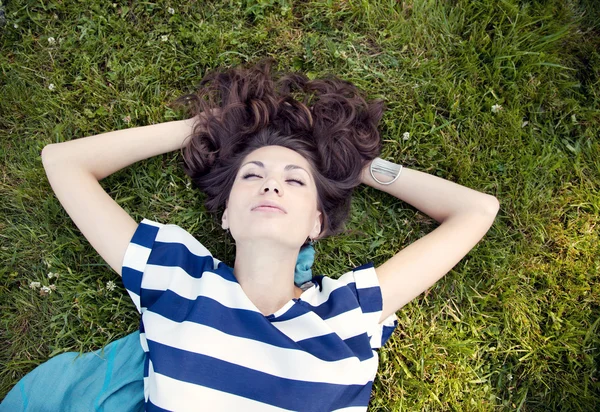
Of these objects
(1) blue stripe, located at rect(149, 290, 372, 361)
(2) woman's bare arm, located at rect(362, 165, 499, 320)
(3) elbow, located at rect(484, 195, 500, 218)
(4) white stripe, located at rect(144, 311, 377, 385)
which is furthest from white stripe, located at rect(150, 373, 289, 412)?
(3) elbow, located at rect(484, 195, 500, 218)

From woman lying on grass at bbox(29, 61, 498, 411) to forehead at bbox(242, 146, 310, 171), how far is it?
0.5 inches

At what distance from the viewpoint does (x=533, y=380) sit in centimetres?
390

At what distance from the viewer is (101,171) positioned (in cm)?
354

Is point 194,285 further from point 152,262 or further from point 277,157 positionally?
point 277,157

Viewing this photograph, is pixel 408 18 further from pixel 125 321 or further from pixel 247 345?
pixel 125 321

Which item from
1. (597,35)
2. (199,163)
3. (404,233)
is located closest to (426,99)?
(404,233)

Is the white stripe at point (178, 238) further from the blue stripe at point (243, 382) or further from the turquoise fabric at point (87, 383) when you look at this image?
the turquoise fabric at point (87, 383)

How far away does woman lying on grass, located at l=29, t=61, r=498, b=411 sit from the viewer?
2.91 m

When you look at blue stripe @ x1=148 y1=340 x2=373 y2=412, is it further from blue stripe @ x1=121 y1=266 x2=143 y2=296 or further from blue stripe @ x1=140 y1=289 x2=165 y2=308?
blue stripe @ x1=121 y1=266 x2=143 y2=296

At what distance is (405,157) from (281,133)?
3.79 feet

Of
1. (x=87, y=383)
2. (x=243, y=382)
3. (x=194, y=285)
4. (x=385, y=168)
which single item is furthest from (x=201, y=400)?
(x=385, y=168)

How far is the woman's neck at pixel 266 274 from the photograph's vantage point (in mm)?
3145

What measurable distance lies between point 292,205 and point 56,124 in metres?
2.44

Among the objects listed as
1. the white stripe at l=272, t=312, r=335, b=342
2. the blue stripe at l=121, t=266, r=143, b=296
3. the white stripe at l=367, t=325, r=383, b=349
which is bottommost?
the white stripe at l=367, t=325, r=383, b=349
